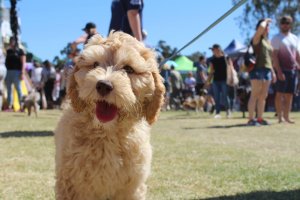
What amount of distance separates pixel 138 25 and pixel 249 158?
211 centimetres

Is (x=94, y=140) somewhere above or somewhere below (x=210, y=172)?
above

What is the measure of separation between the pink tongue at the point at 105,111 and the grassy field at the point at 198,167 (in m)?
1.23

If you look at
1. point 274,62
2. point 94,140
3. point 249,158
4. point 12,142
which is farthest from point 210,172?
point 274,62

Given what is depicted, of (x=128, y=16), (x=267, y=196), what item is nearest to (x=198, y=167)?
(x=267, y=196)

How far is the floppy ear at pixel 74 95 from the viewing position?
9.61 feet

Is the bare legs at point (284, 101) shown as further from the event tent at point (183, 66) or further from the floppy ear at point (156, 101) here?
the event tent at point (183, 66)

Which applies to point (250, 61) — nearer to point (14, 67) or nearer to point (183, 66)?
point (14, 67)

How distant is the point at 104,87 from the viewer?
2609 mm

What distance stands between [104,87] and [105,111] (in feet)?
0.71

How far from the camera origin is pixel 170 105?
23.4 metres

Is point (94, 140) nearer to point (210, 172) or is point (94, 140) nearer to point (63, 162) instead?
point (63, 162)

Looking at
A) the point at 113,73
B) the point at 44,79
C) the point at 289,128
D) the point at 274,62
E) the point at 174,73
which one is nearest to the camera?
the point at 113,73

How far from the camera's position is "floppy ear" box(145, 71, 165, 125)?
3096 mm

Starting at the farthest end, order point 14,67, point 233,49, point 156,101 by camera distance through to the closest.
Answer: point 233,49
point 14,67
point 156,101
